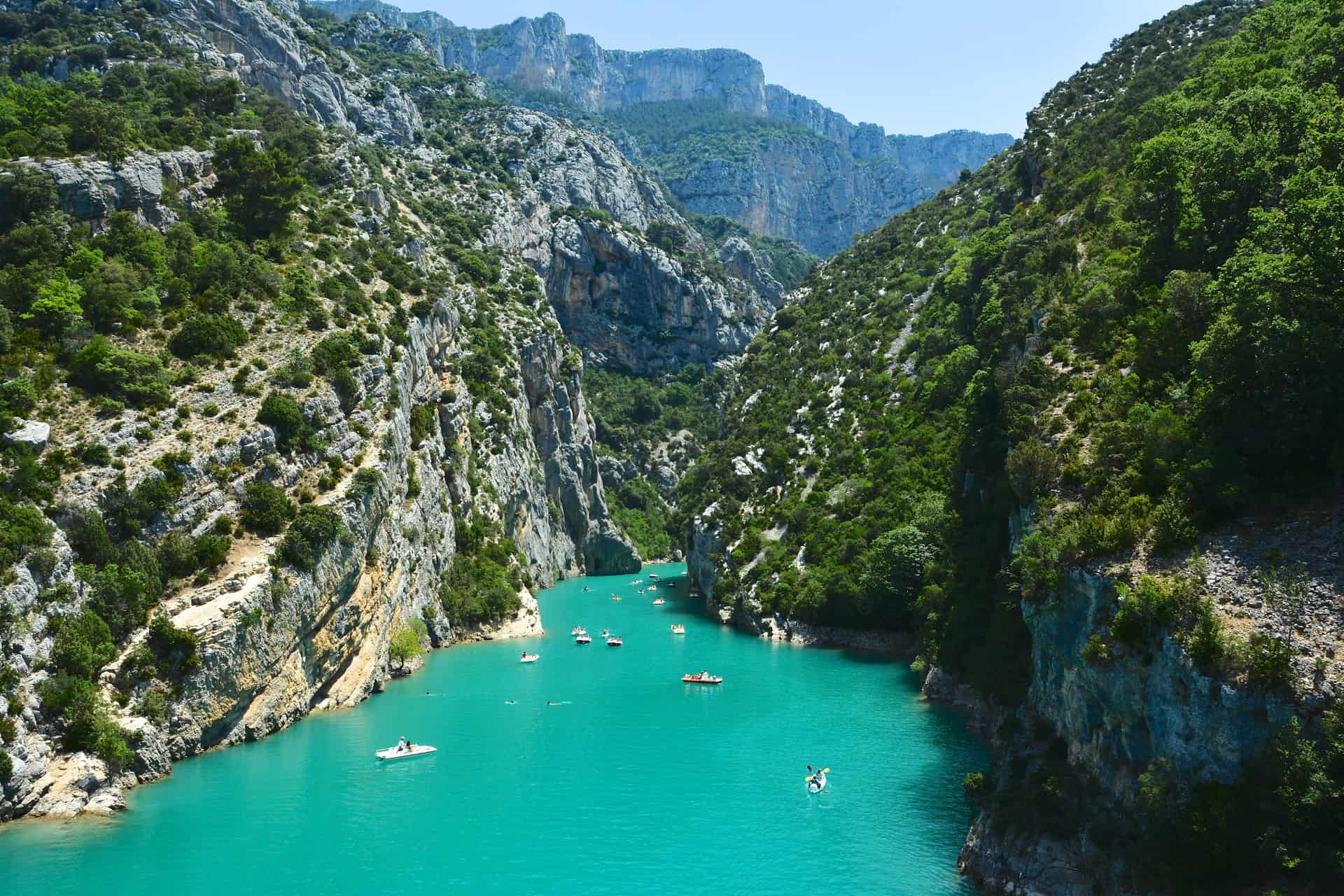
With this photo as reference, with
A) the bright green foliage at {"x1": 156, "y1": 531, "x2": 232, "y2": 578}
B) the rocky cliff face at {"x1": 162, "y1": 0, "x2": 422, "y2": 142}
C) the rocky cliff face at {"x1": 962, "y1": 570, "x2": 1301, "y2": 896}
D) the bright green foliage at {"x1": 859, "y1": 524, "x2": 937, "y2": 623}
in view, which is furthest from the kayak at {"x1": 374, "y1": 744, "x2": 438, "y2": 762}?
the rocky cliff face at {"x1": 162, "y1": 0, "x2": 422, "y2": 142}

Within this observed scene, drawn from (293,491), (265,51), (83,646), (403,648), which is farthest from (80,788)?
(265,51)

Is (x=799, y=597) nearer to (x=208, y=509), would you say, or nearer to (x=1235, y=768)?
(x=208, y=509)

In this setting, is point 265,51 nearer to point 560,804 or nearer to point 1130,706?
point 560,804

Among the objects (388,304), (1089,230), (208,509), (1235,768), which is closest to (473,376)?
(388,304)

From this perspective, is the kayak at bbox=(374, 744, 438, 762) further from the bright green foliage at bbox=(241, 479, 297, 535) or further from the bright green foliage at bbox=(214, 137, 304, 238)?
the bright green foliage at bbox=(214, 137, 304, 238)

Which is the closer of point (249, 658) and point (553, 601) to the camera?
point (249, 658)
